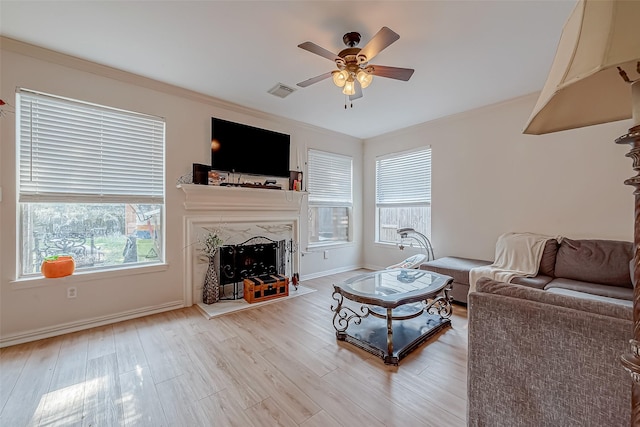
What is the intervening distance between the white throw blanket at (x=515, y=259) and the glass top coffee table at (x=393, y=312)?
63 cm

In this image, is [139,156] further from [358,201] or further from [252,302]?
[358,201]

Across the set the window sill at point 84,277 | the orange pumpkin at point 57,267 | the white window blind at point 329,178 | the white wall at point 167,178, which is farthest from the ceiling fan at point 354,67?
the orange pumpkin at point 57,267

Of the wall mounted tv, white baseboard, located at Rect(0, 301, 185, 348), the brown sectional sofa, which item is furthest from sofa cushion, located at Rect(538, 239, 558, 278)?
white baseboard, located at Rect(0, 301, 185, 348)

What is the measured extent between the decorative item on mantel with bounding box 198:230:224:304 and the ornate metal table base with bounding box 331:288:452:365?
1607 mm

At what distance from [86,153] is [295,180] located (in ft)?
8.39

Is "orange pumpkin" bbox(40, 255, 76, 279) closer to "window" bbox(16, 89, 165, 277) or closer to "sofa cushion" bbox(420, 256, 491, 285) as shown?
"window" bbox(16, 89, 165, 277)

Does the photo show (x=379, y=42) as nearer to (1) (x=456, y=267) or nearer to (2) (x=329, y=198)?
(1) (x=456, y=267)

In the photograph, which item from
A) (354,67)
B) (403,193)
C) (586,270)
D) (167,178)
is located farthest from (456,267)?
(167,178)

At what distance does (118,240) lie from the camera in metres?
3.04

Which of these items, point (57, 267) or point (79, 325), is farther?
point (79, 325)

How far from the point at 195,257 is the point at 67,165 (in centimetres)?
159

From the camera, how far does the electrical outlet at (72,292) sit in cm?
266

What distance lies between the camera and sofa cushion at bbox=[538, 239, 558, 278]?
9.72ft

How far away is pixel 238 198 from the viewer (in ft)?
12.4
